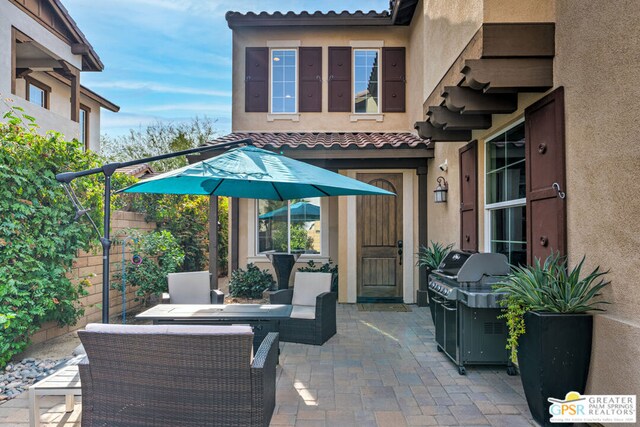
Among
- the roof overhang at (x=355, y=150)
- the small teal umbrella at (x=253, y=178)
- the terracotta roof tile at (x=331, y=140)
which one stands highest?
the terracotta roof tile at (x=331, y=140)

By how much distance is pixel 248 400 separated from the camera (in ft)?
8.95

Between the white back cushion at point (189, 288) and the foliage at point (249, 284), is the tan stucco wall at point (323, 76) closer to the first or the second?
the foliage at point (249, 284)

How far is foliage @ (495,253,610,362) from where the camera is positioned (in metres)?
3.19

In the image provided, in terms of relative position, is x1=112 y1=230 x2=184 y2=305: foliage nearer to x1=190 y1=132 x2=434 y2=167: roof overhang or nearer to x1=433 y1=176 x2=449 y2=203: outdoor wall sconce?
x1=190 y1=132 x2=434 y2=167: roof overhang

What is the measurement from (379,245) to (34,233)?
6.07 metres

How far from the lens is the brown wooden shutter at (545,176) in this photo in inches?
147

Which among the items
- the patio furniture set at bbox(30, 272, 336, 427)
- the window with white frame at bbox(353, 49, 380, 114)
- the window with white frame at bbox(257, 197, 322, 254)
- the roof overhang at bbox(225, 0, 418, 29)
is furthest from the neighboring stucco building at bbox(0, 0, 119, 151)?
the patio furniture set at bbox(30, 272, 336, 427)

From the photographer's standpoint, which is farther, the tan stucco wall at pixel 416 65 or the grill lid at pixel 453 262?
the tan stucco wall at pixel 416 65

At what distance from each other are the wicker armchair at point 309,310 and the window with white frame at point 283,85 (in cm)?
529

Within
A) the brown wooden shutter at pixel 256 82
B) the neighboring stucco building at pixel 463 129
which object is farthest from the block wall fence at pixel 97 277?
the brown wooden shutter at pixel 256 82

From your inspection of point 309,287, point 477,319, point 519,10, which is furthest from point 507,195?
point 309,287

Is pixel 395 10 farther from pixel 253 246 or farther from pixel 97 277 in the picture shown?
pixel 97 277

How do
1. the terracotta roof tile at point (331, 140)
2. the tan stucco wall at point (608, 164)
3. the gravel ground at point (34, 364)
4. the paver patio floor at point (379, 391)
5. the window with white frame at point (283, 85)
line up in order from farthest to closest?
1. the window with white frame at point (283, 85)
2. the terracotta roof tile at point (331, 140)
3. the gravel ground at point (34, 364)
4. the paver patio floor at point (379, 391)
5. the tan stucco wall at point (608, 164)

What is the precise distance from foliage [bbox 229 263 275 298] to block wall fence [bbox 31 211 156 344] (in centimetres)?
195
